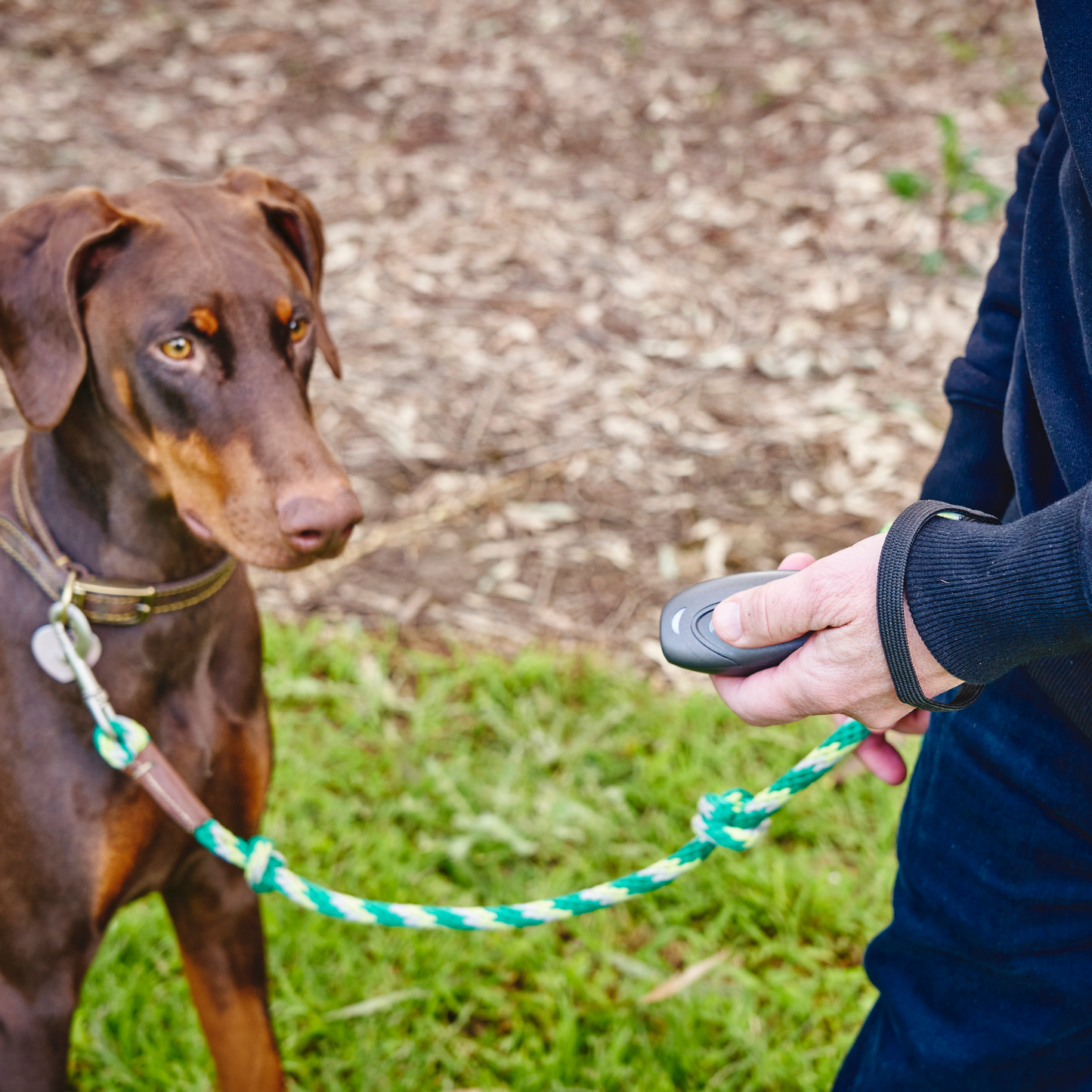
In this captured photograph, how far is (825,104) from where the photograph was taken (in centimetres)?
612

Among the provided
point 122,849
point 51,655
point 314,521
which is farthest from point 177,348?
point 122,849

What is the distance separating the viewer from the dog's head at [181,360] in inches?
65.1

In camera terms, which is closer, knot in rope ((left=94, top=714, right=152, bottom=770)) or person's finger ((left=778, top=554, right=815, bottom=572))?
person's finger ((left=778, top=554, right=815, bottom=572))

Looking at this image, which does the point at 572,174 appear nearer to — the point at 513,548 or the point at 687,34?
the point at 687,34

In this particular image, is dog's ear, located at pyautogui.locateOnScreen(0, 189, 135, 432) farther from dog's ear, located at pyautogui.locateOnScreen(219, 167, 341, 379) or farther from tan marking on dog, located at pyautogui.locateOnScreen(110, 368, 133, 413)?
dog's ear, located at pyautogui.locateOnScreen(219, 167, 341, 379)

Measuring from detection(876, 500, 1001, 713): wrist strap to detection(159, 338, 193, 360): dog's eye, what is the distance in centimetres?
109

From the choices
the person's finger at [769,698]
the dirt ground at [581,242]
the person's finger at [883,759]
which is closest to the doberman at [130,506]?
the person's finger at [769,698]

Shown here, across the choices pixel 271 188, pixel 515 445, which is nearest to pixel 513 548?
pixel 515 445

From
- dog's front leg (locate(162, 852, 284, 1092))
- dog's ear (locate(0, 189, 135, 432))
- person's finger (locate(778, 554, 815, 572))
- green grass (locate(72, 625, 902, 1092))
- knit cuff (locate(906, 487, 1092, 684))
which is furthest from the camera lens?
green grass (locate(72, 625, 902, 1092))

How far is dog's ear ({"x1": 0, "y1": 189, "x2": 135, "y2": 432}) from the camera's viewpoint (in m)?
1.65

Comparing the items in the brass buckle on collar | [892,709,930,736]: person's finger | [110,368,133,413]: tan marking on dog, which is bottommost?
[892,709,930,736]: person's finger

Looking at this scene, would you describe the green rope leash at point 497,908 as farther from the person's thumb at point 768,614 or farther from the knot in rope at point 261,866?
the person's thumb at point 768,614

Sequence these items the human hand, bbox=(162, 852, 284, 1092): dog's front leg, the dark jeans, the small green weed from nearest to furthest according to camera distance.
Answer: the human hand
the dark jeans
bbox=(162, 852, 284, 1092): dog's front leg
the small green weed

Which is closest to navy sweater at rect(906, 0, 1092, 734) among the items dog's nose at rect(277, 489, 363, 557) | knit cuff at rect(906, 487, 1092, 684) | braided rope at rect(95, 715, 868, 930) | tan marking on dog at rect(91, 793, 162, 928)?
knit cuff at rect(906, 487, 1092, 684)
